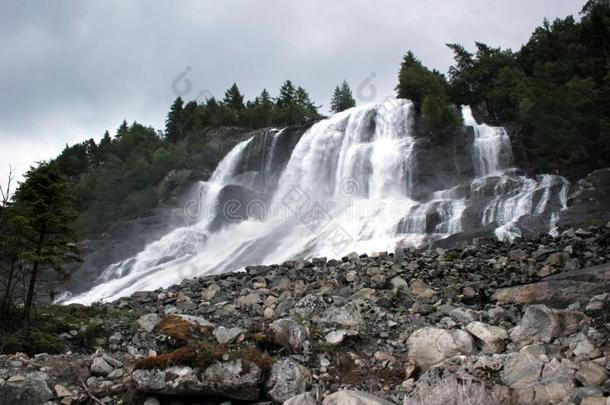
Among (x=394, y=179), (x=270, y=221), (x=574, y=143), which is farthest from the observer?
(x=270, y=221)

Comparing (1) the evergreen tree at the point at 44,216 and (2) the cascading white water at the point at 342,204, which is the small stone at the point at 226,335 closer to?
(1) the evergreen tree at the point at 44,216

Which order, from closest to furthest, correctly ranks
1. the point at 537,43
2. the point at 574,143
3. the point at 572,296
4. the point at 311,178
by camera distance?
the point at 572,296, the point at 574,143, the point at 311,178, the point at 537,43

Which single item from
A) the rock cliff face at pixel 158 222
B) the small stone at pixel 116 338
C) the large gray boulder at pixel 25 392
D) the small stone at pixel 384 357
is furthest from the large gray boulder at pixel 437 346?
the rock cliff face at pixel 158 222

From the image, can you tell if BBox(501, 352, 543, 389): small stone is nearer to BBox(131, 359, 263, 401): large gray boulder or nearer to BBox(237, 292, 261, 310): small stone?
BBox(131, 359, 263, 401): large gray boulder

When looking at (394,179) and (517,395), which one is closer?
(517,395)

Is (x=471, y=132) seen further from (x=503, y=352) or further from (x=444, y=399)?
(x=444, y=399)

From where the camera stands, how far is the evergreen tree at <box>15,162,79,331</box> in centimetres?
1103

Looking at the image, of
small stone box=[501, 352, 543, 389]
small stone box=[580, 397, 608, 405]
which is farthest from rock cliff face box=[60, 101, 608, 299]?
small stone box=[580, 397, 608, 405]

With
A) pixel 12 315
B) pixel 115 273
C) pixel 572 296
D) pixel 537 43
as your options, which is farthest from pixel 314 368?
pixel 537 43

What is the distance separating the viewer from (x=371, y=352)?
8336mm

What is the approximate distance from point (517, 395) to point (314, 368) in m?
2.96

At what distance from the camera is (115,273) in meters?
32.9

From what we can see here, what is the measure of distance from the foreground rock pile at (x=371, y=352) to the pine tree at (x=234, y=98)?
64121 mm

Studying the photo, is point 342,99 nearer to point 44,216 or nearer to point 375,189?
point 375,189
